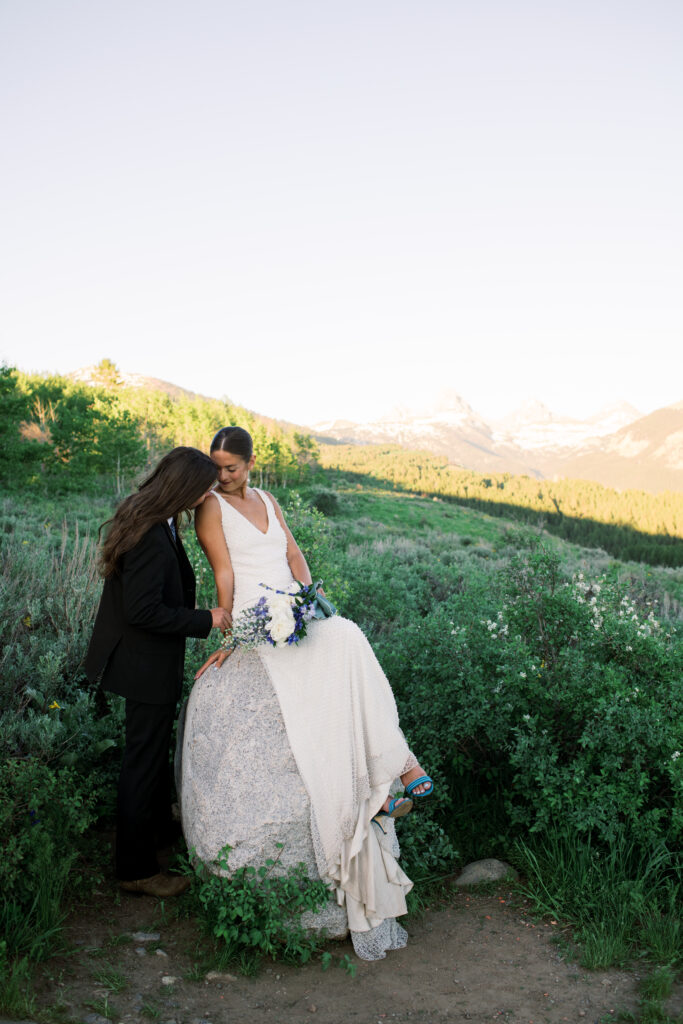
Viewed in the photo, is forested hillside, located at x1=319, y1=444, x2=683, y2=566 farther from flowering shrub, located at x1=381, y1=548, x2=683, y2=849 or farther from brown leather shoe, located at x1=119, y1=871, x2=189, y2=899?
brown leather shoe, located at x1=119, y1=871, x2=189, y2=899

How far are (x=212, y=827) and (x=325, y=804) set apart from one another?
26.4 inches

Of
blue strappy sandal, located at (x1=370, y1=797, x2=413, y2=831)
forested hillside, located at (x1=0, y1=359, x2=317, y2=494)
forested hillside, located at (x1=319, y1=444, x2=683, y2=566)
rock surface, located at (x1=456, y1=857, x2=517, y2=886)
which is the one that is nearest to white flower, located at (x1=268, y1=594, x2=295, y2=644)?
blue strappy sandal, located at (x1=370, y1=797, x2=413, y2=831)

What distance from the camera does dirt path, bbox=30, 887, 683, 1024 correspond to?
3363 millimetres

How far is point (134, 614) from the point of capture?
4.05 m

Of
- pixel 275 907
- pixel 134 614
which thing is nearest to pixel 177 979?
pixel 275 907

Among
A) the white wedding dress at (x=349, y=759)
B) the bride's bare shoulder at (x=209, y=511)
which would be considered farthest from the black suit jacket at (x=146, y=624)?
the white wedding dress at (x=349, y=759)

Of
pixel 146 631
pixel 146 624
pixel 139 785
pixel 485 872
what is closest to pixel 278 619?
pixel 146 624

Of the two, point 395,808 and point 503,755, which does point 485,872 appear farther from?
point 395,808

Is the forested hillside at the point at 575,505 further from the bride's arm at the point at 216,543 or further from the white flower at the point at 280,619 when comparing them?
the white flower at the point at 280,619

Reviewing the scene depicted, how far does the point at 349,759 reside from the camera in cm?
390

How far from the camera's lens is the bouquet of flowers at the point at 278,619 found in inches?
151

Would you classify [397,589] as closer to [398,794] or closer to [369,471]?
[398,794]

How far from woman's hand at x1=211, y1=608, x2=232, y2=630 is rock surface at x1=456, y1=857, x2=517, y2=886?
236cm

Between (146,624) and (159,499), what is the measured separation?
2.38ft
